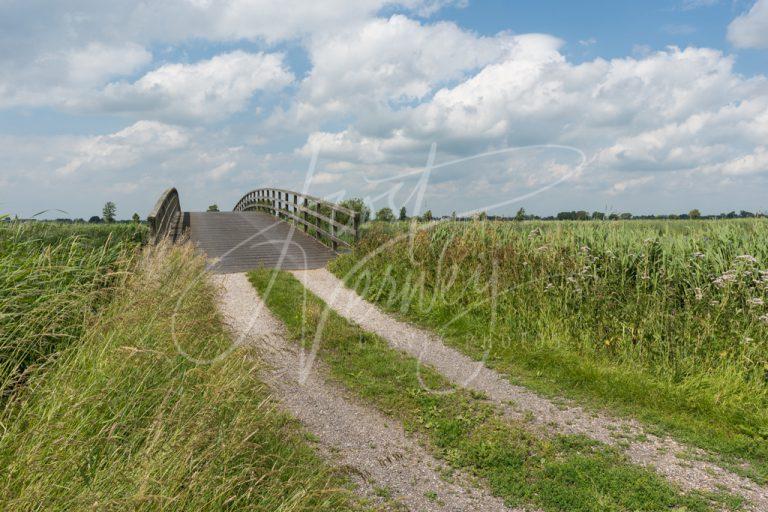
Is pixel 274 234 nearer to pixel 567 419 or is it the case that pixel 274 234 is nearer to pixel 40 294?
pixel 40 294

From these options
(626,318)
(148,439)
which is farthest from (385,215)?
(148,439)

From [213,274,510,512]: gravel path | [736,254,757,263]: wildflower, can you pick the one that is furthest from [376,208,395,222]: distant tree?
[736,254,757,263]: wildflower

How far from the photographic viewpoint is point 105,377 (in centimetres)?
405

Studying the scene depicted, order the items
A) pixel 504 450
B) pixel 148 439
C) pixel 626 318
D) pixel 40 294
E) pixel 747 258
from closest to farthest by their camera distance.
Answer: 1. pixel 148 439
2. pixel 504 450
3. pixel 40 294
4. pixel 747 258
5. pixel 626 318

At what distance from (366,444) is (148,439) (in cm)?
255

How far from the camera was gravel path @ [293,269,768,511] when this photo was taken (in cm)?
472

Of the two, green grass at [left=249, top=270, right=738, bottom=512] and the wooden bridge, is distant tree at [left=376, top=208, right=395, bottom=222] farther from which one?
green grass at [left=249, top=270, right=738, bottom=512]

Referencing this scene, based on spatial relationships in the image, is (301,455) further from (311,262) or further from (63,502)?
(311,262)

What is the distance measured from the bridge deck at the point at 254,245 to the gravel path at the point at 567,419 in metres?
5.68

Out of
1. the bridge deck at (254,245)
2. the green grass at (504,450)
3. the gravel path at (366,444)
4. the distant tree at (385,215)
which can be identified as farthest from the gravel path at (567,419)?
the distant tree at (385,215)

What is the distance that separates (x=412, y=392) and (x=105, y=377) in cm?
376

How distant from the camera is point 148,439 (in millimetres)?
3449

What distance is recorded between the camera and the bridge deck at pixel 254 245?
50.7ft

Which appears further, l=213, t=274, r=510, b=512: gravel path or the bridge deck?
the bridge deck
